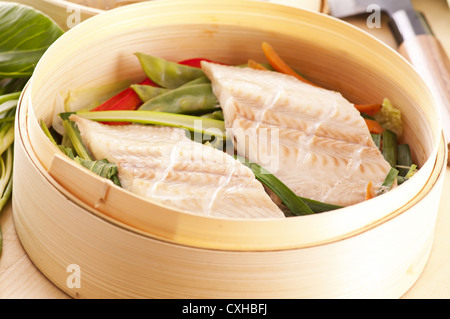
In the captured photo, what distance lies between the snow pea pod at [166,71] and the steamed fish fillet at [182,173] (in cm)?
39

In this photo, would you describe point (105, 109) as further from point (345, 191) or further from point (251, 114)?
point (345, 191)

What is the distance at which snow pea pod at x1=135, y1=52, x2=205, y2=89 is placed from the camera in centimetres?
233

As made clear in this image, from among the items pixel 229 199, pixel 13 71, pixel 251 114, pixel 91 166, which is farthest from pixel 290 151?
pixel 13 71

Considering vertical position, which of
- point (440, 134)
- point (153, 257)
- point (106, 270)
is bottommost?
point (106, 270)

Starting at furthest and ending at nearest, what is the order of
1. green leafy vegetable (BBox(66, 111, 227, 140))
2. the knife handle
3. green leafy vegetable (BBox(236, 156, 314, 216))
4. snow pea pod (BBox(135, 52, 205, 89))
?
the knife handle, snow pea pod (BBox(135, 52, 205, 89)), green leafy vegetable (BBox(66, 111, 227, 140)), green leafy vegetable (BBox(236, 156, 314, 216))

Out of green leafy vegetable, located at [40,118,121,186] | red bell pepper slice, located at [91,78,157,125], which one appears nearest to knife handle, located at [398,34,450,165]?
red bell pepper slice, located at [91,78,157,125]

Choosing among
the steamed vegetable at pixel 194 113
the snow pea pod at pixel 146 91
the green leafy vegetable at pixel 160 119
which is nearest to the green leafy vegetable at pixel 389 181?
the steamed vegetable at pixel 194 113

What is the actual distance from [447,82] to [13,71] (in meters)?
1.96

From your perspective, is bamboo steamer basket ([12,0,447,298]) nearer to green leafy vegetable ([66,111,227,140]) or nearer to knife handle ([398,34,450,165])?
green leafy vegetable ([66,111,227,140])

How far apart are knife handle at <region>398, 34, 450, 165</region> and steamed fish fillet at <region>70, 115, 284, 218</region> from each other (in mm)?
1246

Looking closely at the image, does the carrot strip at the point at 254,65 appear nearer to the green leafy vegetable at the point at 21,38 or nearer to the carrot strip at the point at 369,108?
the carrot strip at the point at 369,108

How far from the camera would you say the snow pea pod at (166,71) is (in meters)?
2.33

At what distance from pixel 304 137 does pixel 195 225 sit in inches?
27.4

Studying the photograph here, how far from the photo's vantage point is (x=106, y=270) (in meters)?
1.64
